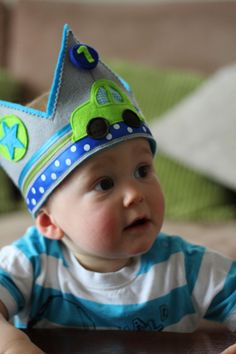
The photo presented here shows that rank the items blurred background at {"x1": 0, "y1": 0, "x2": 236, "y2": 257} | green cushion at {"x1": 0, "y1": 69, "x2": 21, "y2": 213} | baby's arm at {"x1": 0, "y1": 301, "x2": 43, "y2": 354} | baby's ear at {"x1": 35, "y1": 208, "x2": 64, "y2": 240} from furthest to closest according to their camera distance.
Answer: green cushion at {"x1": 0, "y1": 69, "x2": 21, "y2": 213}
blurred background at {"x1": 0, "y1": 0, "x2": 236, "y2": 257}
baby's ear at {"x1": 35, "y1": 208, "x2": 64, "y2": 240}
baby's arm at {"x1": 0, "y1": 301, "x2": 43, "y2": 354}

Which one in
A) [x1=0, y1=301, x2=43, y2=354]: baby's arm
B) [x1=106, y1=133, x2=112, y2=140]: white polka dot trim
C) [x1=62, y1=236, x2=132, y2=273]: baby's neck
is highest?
[x1=106, y1=133, x2=112, y2=140]: white polka dot trim

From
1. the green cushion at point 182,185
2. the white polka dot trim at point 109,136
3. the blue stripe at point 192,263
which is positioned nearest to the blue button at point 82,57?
the white polka dot trim at point 109,136

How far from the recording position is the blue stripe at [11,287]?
2.95 feet

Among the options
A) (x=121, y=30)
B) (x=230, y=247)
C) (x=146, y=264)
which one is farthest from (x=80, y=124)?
(x=121, y=30)

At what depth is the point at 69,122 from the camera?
2.78ft

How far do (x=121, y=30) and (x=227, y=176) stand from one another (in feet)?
2.75

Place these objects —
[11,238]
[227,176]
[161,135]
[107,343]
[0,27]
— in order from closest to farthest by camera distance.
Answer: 1. [107,343]
2. [11,238]
3. [227,176]
4. [161,135]
5. [0,27]

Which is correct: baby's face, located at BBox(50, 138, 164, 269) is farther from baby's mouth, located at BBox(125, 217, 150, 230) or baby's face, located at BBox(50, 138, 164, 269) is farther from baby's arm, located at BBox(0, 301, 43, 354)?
baby's arm, located at BBox(0, 301, 43, 354)

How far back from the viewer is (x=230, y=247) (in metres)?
1.50

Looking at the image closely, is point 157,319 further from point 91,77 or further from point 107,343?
point 91,77

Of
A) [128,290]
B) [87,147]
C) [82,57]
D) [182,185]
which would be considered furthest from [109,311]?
[182,185]

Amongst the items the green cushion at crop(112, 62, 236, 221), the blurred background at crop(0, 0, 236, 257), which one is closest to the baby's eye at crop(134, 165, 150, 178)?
the blurred background at crop(0, 0, 236, 257)

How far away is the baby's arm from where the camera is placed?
718 millimetres

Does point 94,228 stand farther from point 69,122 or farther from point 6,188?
point 6,188
